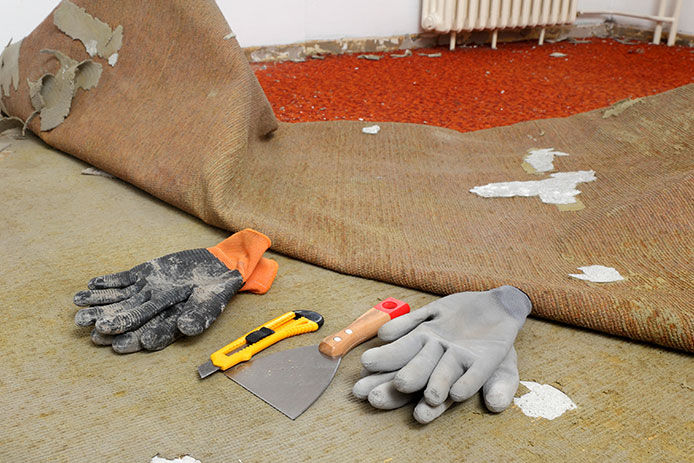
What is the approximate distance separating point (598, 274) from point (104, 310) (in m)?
0.90

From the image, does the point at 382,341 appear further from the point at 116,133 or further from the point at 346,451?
the point at 116,133

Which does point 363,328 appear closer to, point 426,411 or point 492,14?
point 426,411

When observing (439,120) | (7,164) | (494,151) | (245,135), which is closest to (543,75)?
(439,120)

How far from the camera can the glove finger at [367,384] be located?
2.76 feet

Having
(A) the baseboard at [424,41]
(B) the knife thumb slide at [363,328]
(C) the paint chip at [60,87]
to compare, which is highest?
(C) the paint chip at [60,87]

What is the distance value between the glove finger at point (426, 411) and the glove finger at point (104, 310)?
1.68ft

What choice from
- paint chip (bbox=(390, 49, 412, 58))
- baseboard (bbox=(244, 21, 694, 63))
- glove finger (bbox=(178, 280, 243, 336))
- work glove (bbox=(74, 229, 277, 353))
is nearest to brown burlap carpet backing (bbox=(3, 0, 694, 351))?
work glove (bbox=(74, 229, 277, 353))

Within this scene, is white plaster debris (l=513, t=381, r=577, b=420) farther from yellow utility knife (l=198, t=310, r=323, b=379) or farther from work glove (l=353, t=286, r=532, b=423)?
yellow utility knife (l=198, t=310, r=323, b=379)

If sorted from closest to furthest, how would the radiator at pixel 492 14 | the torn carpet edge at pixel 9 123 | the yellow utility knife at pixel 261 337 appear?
the yellow utility knife at pixel 261 337
the torn carpet edge at pixel 9 123
the radiator at pixel 492 14

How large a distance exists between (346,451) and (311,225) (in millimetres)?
617

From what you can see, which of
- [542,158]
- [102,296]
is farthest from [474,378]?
[542,158]

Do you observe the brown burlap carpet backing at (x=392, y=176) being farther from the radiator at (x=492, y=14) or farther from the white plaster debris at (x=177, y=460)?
the radiator at (x=492, y=14)

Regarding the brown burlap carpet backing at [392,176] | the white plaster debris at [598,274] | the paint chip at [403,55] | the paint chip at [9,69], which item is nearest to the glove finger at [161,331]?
the brown burlap carpet backing at [392,176]

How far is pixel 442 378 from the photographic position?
0.80 m
